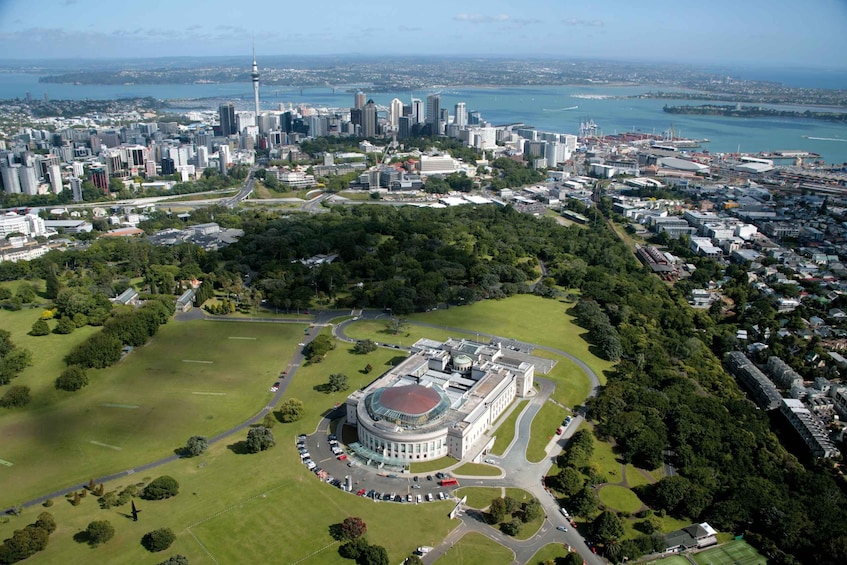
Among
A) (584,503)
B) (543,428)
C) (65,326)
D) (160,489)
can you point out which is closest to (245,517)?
(160,489)

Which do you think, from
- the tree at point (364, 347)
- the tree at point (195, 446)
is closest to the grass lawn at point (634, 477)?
the tree at point (364, 347)

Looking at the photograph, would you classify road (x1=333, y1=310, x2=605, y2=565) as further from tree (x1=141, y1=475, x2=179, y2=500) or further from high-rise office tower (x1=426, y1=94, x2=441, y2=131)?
high-rise office tower (x1=426, y1=94, x2=441, y2=131)

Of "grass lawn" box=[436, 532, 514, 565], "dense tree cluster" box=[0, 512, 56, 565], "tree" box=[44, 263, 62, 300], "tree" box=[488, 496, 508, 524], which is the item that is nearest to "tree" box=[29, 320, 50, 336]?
"tree" box=[44, 263, 62, 300]

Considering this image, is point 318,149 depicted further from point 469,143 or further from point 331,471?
point 331,471

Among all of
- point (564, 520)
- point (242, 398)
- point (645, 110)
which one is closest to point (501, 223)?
point (242, 398)

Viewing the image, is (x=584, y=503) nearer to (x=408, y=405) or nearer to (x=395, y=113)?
(x=408, y=405)
